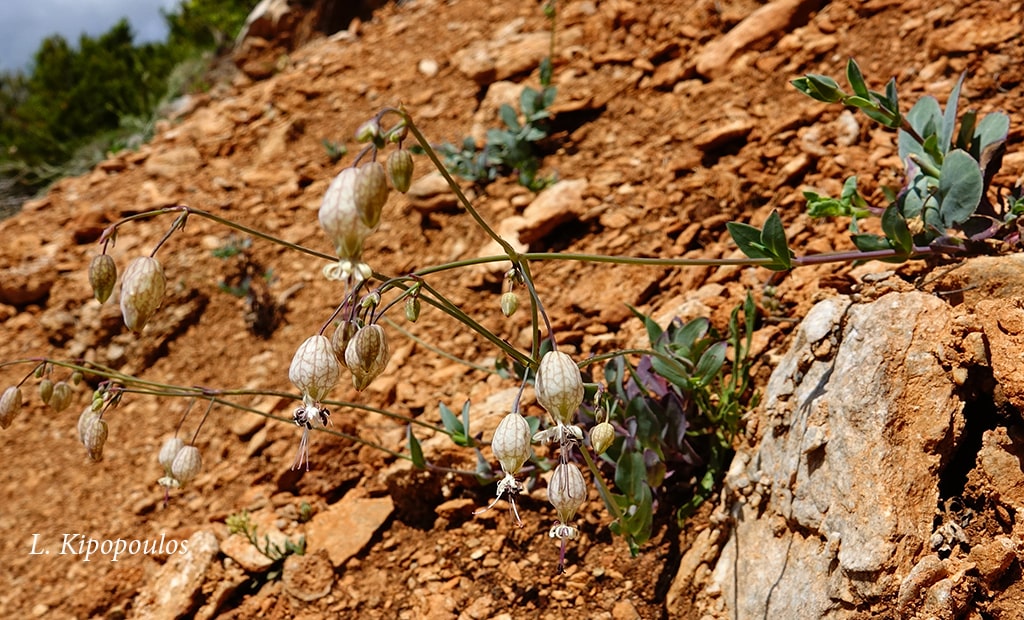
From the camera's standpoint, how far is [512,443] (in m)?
1.71

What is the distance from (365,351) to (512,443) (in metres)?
0.40

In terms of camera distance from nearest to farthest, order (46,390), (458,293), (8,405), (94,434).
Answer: (94,434)
(8,405)
(46,390)
(458,293)

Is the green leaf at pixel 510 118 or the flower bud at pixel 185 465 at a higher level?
the green leaf at pixel 510 118

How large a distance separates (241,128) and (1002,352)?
530 centimetres

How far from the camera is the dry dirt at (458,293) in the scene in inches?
99.3

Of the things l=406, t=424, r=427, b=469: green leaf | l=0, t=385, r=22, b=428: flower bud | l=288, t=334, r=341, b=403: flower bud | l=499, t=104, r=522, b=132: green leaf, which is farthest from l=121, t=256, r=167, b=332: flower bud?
l=499, t=104, r=522, b=132: green leaf

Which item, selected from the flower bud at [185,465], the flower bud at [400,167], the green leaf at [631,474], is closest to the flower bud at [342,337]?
the flower bud at [400,167]

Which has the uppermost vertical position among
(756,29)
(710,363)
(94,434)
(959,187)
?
(94,434)

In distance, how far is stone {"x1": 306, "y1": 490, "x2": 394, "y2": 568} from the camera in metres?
2.66

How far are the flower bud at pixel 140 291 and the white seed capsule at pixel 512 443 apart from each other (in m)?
0.94

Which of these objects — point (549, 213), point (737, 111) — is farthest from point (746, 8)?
Answer: point (549, 213)

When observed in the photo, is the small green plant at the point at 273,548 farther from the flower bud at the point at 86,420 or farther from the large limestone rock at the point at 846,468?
the large limestone rock at the point at 846,468

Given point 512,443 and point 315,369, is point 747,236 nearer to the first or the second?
point 512,443

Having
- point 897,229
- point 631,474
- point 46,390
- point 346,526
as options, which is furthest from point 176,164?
point 897,229
